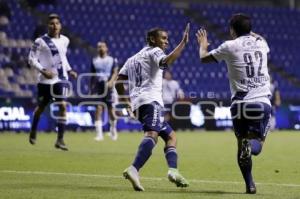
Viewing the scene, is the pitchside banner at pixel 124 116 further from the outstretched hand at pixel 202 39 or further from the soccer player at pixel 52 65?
the outstretched hand at pixel 202 39

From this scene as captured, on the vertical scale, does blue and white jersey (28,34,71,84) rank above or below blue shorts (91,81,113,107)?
above

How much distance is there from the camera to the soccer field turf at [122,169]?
8.74m

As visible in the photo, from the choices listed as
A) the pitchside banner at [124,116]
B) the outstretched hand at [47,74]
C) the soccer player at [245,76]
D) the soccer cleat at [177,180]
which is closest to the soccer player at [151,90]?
the soccer cleat at [177,180]

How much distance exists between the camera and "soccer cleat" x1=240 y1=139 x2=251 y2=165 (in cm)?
878

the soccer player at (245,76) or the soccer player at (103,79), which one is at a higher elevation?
the soccer player at (245,76)

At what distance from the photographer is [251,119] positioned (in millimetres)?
8953

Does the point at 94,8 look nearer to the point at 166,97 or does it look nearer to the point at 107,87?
the point at 166,97

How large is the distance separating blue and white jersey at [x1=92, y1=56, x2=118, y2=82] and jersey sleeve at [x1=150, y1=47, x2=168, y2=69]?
1037cm

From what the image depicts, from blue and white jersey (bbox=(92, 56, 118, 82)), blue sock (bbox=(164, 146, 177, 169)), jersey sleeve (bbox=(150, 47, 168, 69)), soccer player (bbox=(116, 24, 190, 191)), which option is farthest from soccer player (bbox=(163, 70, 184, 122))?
jersey sleeve (bbox=(150, 47, 168, 69))

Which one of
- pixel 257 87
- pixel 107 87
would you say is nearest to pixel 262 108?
pixel 257 87

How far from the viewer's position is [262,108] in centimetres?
897

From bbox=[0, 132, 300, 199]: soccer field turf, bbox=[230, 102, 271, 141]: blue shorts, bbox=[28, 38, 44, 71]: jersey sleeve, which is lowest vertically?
bbox=[0, 132, 300, 199]: soccer field turf

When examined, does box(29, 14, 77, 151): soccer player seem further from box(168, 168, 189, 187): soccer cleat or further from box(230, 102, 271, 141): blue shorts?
box(230, 102, 271, 141): blue shorts

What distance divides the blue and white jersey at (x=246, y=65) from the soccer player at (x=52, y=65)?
21.6 ft
